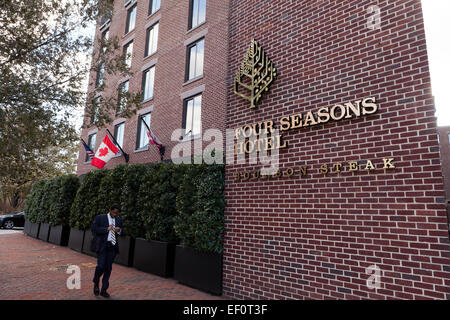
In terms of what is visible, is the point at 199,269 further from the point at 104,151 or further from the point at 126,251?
the point at 104,151

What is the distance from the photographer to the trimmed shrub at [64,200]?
14289 mm

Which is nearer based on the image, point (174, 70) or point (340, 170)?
point (340, 170)

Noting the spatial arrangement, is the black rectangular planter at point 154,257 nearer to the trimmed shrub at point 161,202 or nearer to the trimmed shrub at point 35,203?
the trimmed shrub at point 161,202

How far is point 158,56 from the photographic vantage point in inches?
640

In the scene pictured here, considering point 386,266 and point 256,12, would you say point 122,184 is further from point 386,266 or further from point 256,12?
point 386,266

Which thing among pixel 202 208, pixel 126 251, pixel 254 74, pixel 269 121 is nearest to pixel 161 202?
pixel 202 208

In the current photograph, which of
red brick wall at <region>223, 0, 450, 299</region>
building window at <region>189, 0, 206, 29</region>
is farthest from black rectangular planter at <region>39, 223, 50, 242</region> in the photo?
red brick wall at <region>223, 0, 450, 299</region>

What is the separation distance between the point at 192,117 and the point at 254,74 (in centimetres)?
783

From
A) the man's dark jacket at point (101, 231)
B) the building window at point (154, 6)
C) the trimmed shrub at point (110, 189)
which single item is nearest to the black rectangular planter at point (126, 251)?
the trimmed shrub at point (110, 189)

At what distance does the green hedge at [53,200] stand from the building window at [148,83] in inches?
233

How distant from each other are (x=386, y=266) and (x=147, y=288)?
5.12 meters

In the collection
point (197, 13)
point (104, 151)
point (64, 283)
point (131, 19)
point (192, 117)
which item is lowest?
point (64, 283)

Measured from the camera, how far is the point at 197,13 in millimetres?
14891

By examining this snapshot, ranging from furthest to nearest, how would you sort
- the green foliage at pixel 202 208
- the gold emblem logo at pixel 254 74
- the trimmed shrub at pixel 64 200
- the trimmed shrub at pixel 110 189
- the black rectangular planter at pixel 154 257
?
the trimmed shrub at pixel 64 200
the trimmed shrub at pixel 110 189
the black rectangular planter at pixel 154 257
the green foliage at pixel 202 208
the gold emblem logo at pixel 254 74
